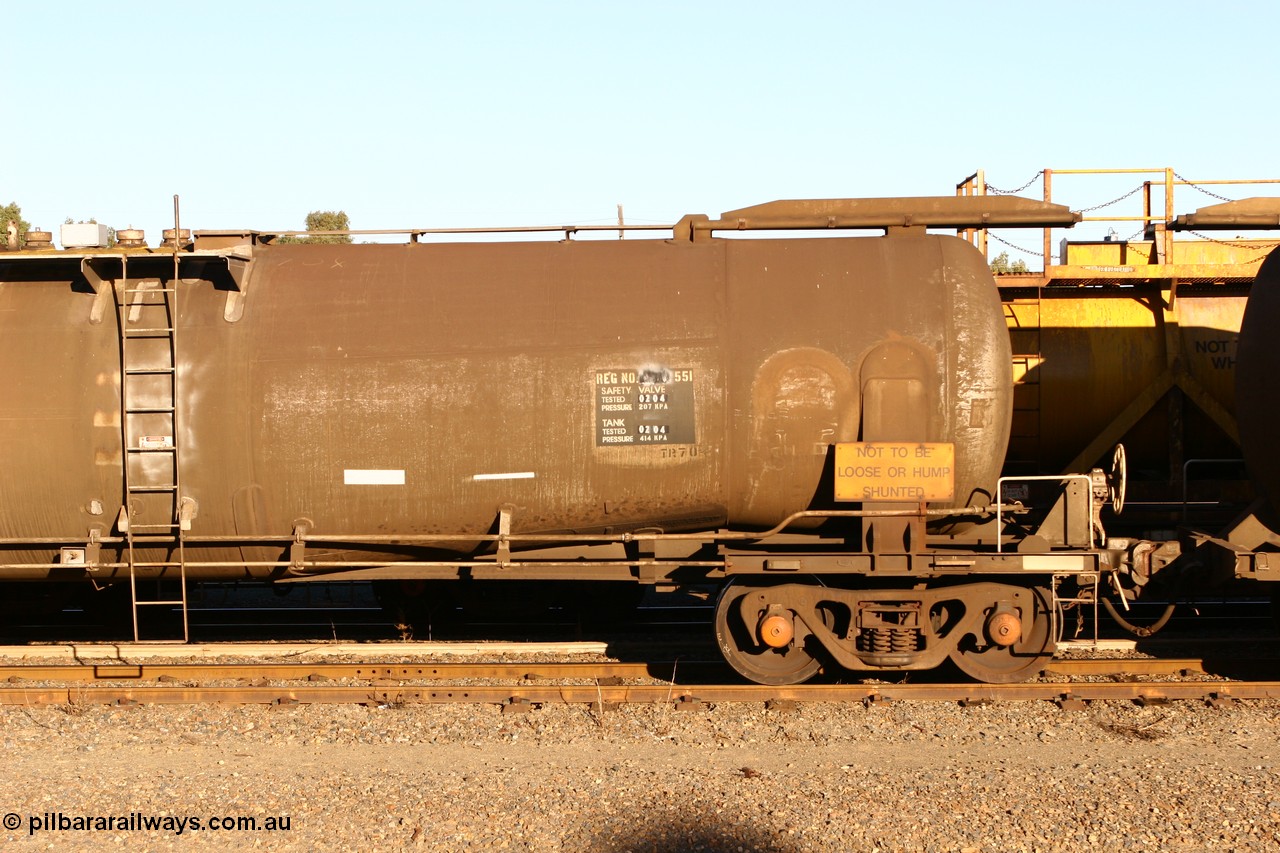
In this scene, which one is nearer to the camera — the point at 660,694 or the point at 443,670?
the point at 660,694

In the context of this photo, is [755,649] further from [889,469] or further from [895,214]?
[895,214]

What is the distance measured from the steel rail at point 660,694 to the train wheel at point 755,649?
18 centimetres

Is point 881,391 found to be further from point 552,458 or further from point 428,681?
point 428,681

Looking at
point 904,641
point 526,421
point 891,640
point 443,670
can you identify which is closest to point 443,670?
point 443,670

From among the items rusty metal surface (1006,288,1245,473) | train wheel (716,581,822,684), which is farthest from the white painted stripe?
rusty metal surface (1006,288,1245,473)

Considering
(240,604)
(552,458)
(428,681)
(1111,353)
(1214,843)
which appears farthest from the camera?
(240,604)

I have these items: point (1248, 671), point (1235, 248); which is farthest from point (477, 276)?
point (1235, 248)

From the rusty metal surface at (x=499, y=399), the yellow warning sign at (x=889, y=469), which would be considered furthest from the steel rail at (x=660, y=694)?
the yellow warning sign at (x=889, y=469)

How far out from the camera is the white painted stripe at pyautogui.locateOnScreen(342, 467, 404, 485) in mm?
8812

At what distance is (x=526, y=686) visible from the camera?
31.0ft

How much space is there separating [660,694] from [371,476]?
3.08 metres

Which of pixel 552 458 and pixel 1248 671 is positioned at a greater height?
pixel 552 458

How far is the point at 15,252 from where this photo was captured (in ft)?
30.3

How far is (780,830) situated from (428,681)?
4.37m
